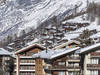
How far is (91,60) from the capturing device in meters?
36.6

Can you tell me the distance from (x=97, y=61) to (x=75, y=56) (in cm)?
334

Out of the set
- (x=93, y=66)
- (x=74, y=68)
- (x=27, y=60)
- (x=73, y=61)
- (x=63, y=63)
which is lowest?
(x=74, y=68)

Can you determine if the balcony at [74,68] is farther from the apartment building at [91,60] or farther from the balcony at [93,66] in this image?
the balcony at [93,66]

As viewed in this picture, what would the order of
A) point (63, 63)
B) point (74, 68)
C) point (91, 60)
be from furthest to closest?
point (63, 63) < point (74, 68) < point (91, 60)

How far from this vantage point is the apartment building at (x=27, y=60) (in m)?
54.9

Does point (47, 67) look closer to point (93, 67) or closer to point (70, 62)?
point (70, 62)

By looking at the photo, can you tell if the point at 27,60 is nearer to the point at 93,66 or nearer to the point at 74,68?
the point at 74,68

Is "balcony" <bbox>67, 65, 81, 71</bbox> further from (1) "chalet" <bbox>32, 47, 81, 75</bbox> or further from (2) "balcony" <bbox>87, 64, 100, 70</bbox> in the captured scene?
(2) "balcony" <bbox>87, 64, 100, 70</bbox>

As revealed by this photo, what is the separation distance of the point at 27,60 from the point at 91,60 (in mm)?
19981

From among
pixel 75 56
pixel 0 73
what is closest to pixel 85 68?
pixel 75 56

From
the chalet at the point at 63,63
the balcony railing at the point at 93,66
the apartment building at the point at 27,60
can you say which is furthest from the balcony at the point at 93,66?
the apartment building at the point at 27,60

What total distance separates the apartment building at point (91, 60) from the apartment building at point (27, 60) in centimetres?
1876

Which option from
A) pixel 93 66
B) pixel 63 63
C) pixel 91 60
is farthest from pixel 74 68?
pixel 93 66

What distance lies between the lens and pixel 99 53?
35906 millimetres
